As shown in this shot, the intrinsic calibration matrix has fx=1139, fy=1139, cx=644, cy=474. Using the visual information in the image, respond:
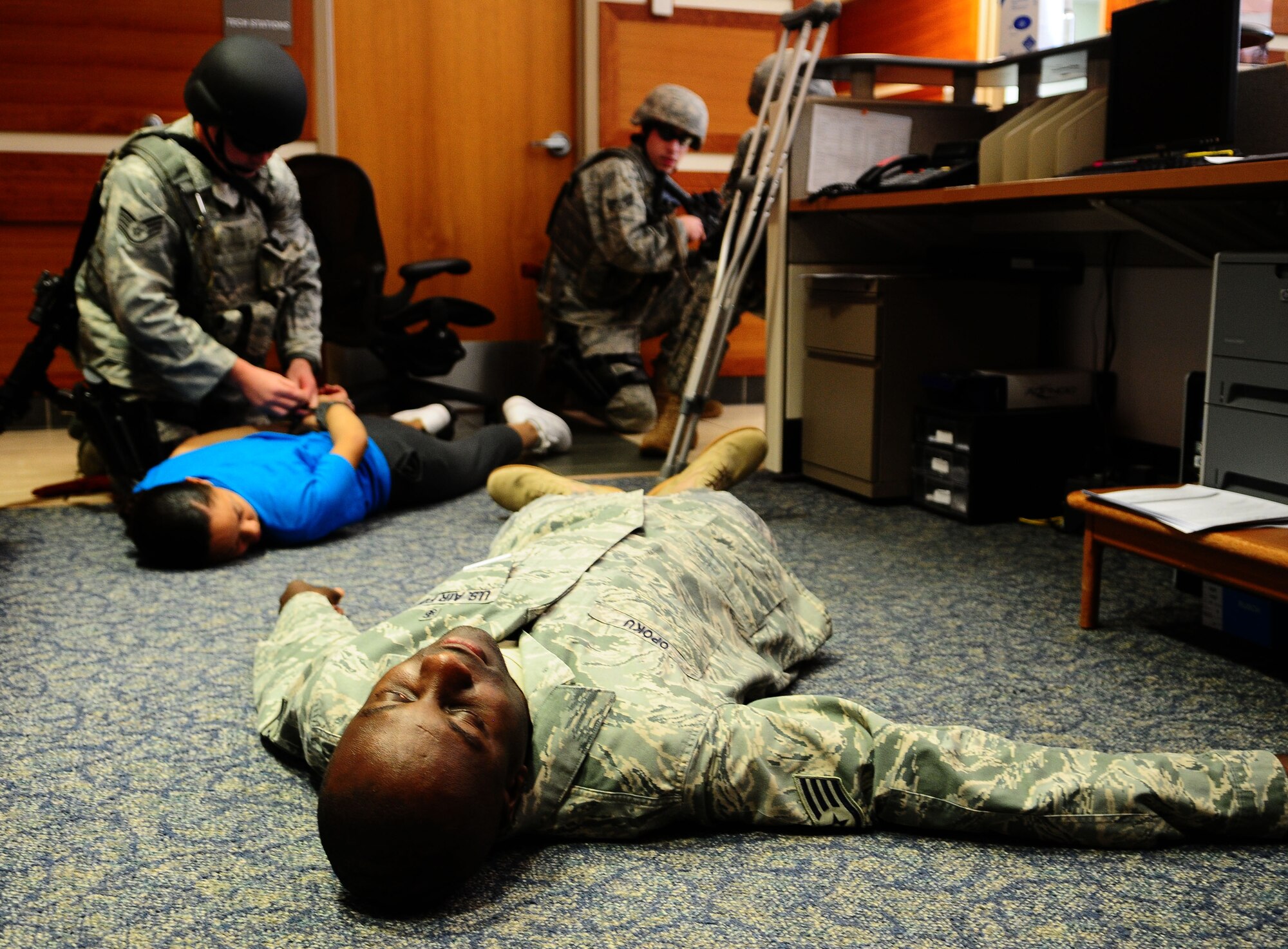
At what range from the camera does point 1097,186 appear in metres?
1.97

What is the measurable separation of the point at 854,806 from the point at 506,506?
4.18ft

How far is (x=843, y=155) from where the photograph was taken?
3.06m

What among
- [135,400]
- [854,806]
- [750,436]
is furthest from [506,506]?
[854,806]

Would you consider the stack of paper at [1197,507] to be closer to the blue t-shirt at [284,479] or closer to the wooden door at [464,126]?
the blue t-shirt at [284,479]

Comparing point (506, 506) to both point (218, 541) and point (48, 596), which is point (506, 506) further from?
point (48, 596)

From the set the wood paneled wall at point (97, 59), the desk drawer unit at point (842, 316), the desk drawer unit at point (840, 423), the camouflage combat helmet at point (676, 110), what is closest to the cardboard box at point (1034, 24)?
Result: the desk drawer unit at point (842, 316)

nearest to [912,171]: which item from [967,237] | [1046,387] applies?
[967,237]

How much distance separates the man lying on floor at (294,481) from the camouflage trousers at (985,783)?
4.73 ft

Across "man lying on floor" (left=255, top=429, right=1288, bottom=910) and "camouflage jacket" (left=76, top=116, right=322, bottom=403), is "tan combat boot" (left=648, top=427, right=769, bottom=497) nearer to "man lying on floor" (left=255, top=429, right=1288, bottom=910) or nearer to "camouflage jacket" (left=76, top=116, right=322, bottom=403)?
"man lying on floor" (left=255, top=429, right=1288, bottom=910)

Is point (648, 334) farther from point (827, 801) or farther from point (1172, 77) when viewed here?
point (827, 801)

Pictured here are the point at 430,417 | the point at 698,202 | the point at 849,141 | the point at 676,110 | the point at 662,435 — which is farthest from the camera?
the point at 698,202

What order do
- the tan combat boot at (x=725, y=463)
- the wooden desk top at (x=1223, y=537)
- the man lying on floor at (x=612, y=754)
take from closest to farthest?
the man lying on floor at (x=612, y=754) → the wooden desk top at (x=1223, y=537) → the tan combat boot at (x=725, y=463)

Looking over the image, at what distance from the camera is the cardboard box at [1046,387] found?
2.70 metres

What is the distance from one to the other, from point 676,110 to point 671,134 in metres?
0.09
